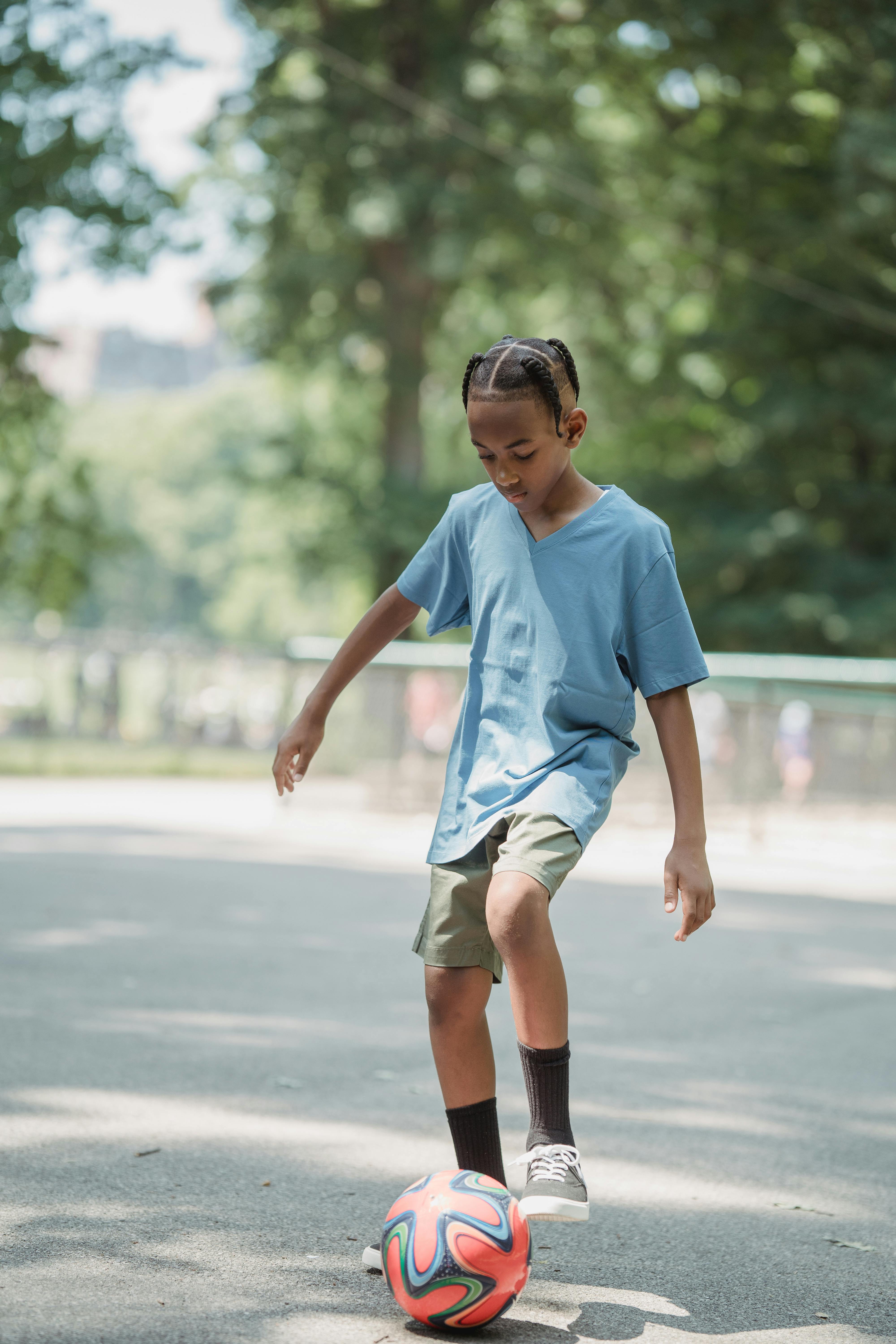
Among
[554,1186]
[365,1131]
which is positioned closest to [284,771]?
[554,1186]

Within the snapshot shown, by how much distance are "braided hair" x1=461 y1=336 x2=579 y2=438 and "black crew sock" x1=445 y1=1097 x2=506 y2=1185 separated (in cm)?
141

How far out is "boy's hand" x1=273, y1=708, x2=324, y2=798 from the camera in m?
3.62

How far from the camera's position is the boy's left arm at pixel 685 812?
3119mm

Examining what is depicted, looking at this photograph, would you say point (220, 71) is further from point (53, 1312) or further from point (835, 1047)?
point (53, 1312)

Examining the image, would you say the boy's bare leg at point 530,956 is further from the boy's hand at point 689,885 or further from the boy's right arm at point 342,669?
the boy's right arm at point 342,669

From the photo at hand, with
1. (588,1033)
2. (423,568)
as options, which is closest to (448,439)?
(588,1033)

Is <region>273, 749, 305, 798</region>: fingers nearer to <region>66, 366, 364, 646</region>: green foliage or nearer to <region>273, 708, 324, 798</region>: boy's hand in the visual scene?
<region>273, 708, 324, 798</region>: boy's hand

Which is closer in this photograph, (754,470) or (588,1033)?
(588,1033)

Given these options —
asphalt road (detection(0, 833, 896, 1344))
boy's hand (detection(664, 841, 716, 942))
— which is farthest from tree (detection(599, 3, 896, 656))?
boy's hand (detection(664, 841, 716, 942))

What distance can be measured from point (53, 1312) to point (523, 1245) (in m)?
0.87

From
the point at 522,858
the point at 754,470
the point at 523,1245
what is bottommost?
the point at 523,1245

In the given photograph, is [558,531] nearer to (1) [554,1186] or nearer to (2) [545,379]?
(2) [545,379]

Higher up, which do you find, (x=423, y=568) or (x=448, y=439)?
(x=448, y=439)

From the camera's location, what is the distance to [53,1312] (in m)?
2.79
